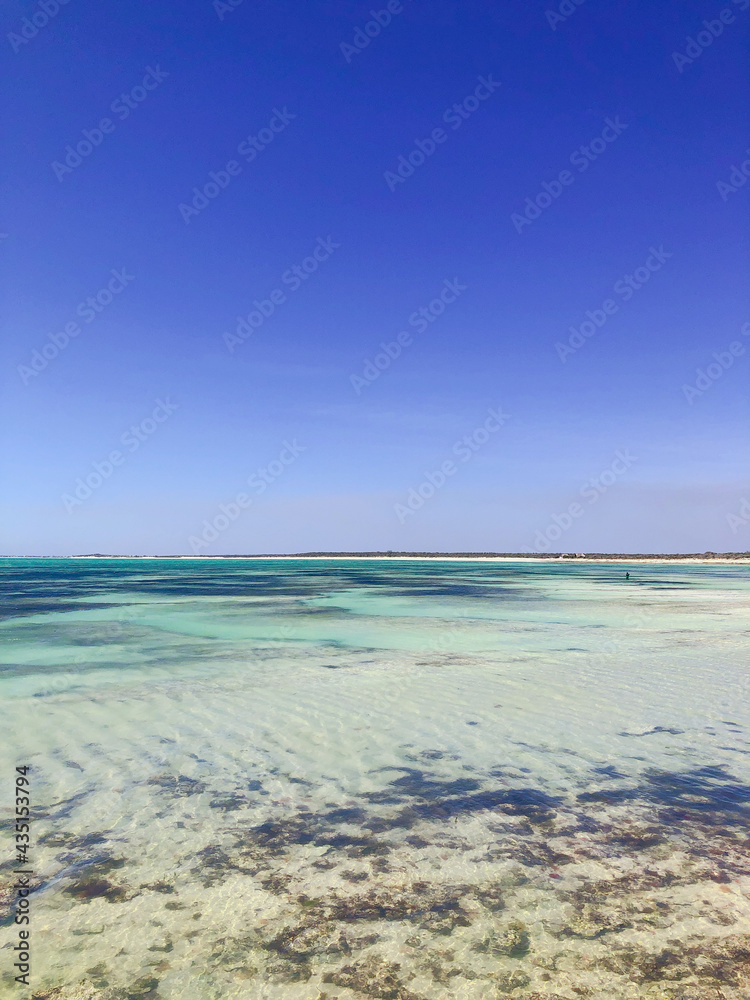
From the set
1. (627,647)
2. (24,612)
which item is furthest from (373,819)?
(24,612)

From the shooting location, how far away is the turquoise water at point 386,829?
3197mm

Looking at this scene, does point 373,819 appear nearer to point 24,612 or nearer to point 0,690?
point 0,690

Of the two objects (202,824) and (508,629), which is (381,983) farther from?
(508,629)

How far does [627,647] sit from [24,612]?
71.4 ft

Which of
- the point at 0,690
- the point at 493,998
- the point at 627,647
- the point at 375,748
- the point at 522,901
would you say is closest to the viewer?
the point at 493,998

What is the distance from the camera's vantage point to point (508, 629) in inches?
690

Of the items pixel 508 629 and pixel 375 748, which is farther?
pixel 508 629

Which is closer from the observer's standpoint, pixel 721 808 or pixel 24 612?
pixel 721 808

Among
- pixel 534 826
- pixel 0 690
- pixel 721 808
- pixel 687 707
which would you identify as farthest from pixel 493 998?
pixel 0 690

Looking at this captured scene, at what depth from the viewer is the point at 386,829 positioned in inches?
189

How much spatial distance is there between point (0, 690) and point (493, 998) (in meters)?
9.65

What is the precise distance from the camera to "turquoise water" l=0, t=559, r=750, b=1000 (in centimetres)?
320

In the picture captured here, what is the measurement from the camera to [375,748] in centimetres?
688

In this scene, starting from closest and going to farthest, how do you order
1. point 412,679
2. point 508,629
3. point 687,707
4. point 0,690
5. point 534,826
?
point 534,826
point 687,707
point 0,690
point 412,679
point 508,629
